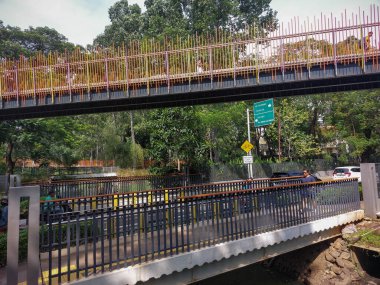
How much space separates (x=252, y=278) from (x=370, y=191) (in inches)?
202

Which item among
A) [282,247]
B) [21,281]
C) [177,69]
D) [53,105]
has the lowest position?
[282,247]

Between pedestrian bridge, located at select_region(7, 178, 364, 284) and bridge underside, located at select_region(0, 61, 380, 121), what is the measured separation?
4491mm

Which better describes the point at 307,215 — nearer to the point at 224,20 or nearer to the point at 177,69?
the point at 177,69

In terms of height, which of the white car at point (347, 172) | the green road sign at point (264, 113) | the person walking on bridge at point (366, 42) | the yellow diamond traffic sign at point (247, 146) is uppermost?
the person walking on bridge at point (366, 42)

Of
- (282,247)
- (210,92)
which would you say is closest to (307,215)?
(282,247)

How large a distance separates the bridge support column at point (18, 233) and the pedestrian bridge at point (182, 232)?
0.01m

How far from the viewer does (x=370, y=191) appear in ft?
35.5

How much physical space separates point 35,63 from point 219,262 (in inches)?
539

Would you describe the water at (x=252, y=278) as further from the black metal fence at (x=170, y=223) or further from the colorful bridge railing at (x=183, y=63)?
the colorful bridge railing at (x=183, y=63)

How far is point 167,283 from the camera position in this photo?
235 inches

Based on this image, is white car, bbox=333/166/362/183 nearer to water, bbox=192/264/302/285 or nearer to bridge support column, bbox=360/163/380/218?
bridge support column, bbox=360/163/380/218

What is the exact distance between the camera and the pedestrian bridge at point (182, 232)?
5.14 metres

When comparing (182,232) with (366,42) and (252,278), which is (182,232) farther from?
(366,42)

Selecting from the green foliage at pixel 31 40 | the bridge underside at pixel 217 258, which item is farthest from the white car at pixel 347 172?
the green foliage at pixel 31 40
